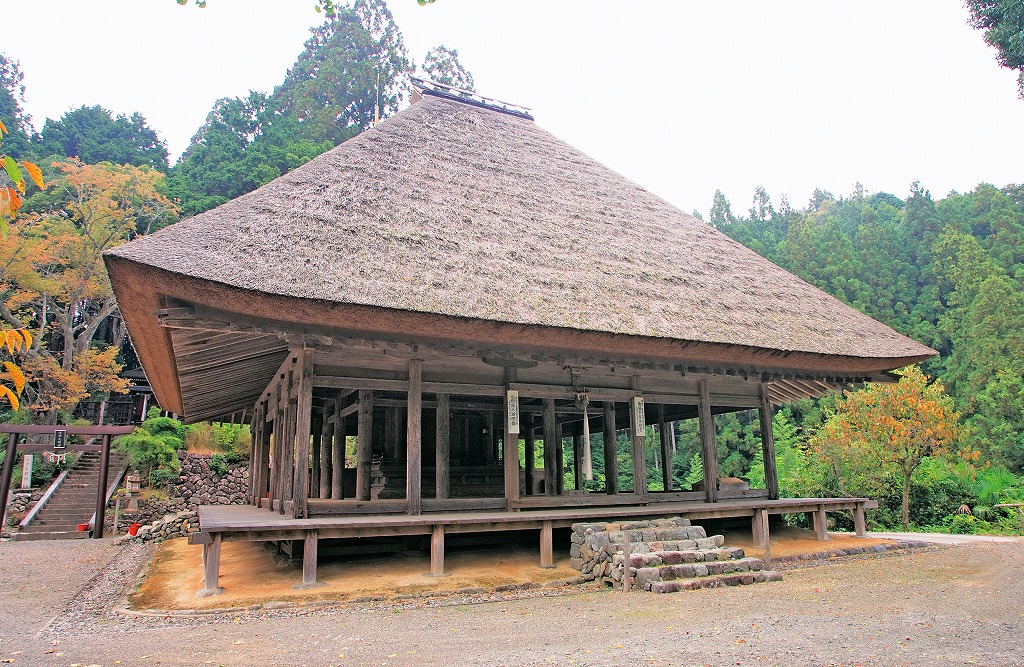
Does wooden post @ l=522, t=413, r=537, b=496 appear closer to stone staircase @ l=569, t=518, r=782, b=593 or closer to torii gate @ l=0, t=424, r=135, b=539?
stone staircase @ l=569, t=518, r=782, b=593

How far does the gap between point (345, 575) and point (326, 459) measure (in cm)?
474

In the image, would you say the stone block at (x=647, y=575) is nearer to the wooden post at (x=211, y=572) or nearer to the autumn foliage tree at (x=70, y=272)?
the wooden post at (x=211, y=572)

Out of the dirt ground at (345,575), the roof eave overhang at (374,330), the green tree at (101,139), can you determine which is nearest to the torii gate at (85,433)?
the roof eave overhang at (374,330)

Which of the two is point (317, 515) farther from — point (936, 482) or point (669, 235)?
point (936, 482)

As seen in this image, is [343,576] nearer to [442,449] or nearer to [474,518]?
[474,518]

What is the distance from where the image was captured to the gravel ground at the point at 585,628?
181 inches

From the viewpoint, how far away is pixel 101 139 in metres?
37.1

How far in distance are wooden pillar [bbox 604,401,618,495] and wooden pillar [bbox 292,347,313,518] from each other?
4.62 metres

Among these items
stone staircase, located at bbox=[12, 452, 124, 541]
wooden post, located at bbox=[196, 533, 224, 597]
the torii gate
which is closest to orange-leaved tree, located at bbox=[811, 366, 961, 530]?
wooden post, located at bbox=[196, 533, 224, 597]

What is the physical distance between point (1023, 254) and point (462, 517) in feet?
114

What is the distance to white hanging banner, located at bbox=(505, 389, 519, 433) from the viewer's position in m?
8.97

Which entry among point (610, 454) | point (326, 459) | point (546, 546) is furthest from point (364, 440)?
point (610, 454)

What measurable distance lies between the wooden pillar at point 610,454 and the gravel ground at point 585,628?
2.83 m

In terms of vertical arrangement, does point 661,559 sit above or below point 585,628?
above
